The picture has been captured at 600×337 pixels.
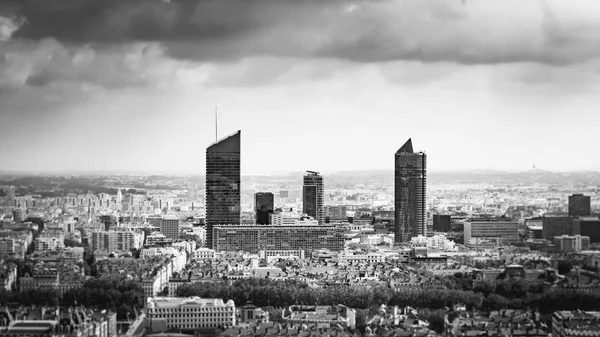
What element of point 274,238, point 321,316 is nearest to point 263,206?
point 274,238

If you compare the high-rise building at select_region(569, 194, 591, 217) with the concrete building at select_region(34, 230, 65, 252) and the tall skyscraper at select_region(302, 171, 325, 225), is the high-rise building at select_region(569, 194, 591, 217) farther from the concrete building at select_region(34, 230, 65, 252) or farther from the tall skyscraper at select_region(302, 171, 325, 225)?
the tall skyscraper at select_region(302, 171, 325, 225)

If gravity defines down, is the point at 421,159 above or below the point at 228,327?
above

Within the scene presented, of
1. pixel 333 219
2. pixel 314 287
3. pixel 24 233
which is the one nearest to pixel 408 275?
pixel 314 287

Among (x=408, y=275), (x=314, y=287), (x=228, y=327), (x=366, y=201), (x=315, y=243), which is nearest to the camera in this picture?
(x=228, y=327)

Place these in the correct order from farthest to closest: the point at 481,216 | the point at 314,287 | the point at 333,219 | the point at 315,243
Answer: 1. the point at 333,219
2. the point at 481,216
3. the point at 315,243
4. the point at 314,287

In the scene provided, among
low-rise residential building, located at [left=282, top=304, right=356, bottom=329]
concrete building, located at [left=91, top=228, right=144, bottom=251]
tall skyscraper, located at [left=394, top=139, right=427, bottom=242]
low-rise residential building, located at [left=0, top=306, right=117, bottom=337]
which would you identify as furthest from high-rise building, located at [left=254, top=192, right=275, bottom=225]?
low-rise residential building, located at [left=0, top=306, right=117, bottom=337]

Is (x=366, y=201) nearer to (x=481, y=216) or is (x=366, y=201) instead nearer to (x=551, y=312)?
(x=481, y=216)

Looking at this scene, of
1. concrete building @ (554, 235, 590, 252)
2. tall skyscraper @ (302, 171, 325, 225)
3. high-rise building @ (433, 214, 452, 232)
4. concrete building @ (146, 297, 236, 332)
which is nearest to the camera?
concrete building @ (146, 297, 236, 332)
